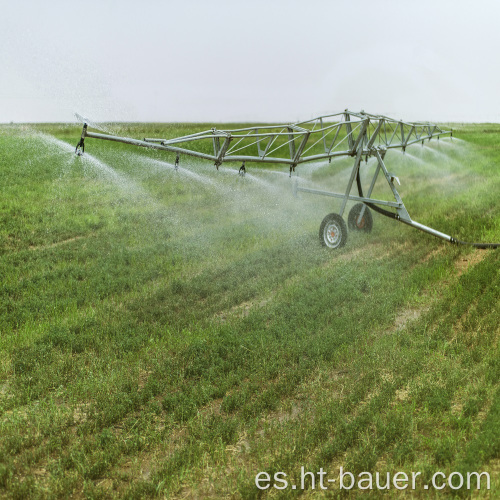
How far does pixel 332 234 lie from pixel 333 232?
0.07 meters

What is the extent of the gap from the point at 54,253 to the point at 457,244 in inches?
431

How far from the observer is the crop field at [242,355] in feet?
17.3

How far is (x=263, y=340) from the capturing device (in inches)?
323

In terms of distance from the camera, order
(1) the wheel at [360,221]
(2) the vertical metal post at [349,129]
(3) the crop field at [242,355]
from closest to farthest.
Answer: (3) the crop field at [242,355] < (2) the vertical metal post at [349,129] < (1) the wheel at [360,221]

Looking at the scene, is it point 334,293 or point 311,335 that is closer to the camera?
point 311,335

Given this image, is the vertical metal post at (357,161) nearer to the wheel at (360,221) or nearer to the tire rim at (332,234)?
the tire rim at (332,234)

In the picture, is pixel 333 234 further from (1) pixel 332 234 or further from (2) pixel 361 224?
(2) pixel 361 224

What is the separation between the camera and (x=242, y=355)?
7.79 metres

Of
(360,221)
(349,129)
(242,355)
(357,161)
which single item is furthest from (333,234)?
(242,355)

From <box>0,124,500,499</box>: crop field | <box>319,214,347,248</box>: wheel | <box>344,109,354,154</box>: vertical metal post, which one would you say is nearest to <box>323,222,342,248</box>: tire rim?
<box>319,214,347,248</box>: wheel

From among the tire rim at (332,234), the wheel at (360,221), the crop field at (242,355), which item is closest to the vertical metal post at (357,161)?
the tire rim at (332,234)

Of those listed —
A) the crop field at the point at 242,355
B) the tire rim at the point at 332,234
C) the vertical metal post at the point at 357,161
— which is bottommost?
the crop field at the point at 242,355

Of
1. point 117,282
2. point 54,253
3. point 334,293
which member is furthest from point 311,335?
point 54,253

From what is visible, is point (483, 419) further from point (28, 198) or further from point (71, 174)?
point (71, 174)
